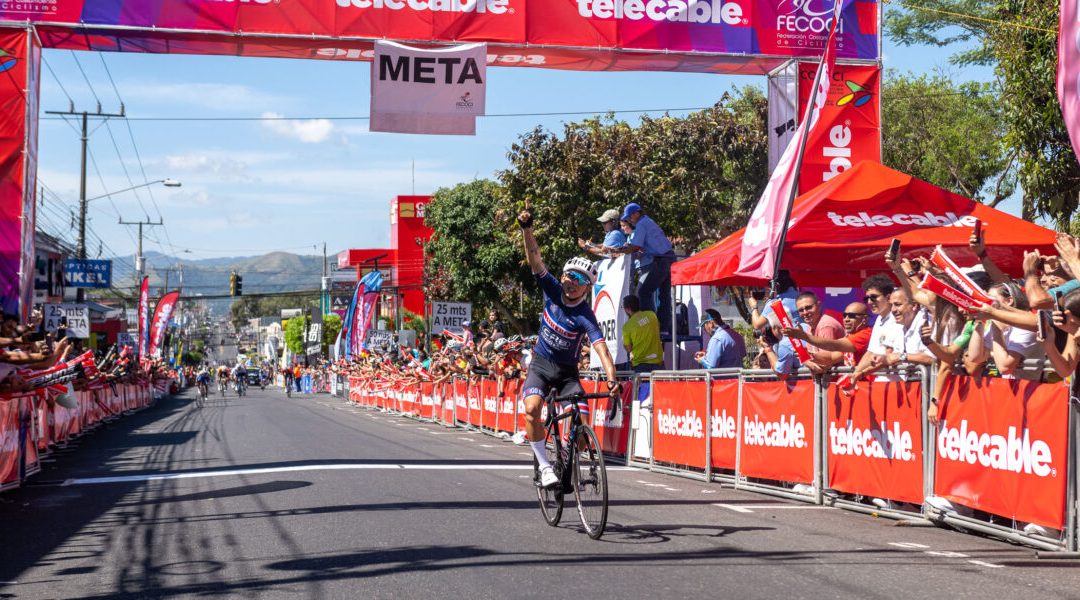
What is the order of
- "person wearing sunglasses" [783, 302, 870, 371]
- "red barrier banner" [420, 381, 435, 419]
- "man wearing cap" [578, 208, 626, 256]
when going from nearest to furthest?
"person wearing sunglasses" [783, 302, 870, 371], "man wearing cap" [578, 208, 626, 256], "red barrier banner" [420, 381, 435, 419]

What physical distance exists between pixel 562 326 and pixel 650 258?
7710 mm

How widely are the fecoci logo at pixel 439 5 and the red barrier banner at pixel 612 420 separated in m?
5.10

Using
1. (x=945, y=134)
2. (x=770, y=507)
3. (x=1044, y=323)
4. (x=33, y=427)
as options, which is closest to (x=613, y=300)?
(x=770, y=507)

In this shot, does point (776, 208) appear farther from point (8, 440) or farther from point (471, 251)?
point (471, 251)

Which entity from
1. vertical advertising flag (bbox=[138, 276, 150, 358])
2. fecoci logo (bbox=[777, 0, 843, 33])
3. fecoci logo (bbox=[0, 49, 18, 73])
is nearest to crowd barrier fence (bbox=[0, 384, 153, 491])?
fecoci logo (bbox=[0, 49, 18, 73])

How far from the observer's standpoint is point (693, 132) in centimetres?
3709

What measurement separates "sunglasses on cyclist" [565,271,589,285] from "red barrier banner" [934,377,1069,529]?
108 inches

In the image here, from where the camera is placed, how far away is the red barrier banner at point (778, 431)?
11328 millimetres

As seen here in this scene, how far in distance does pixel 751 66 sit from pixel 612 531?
9968mm

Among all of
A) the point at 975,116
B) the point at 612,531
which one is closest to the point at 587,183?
the point at 975,116

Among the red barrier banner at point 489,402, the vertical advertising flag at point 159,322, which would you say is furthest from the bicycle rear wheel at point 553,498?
the vertical advertising flag at point 159,322

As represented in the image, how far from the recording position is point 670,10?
1664 centimetres

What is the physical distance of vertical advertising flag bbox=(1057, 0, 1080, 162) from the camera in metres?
7.67

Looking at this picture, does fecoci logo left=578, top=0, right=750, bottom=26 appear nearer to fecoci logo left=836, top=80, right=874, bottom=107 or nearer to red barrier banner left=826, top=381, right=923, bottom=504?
fecoci logo left=836, top=80, right=874, bottom=107
